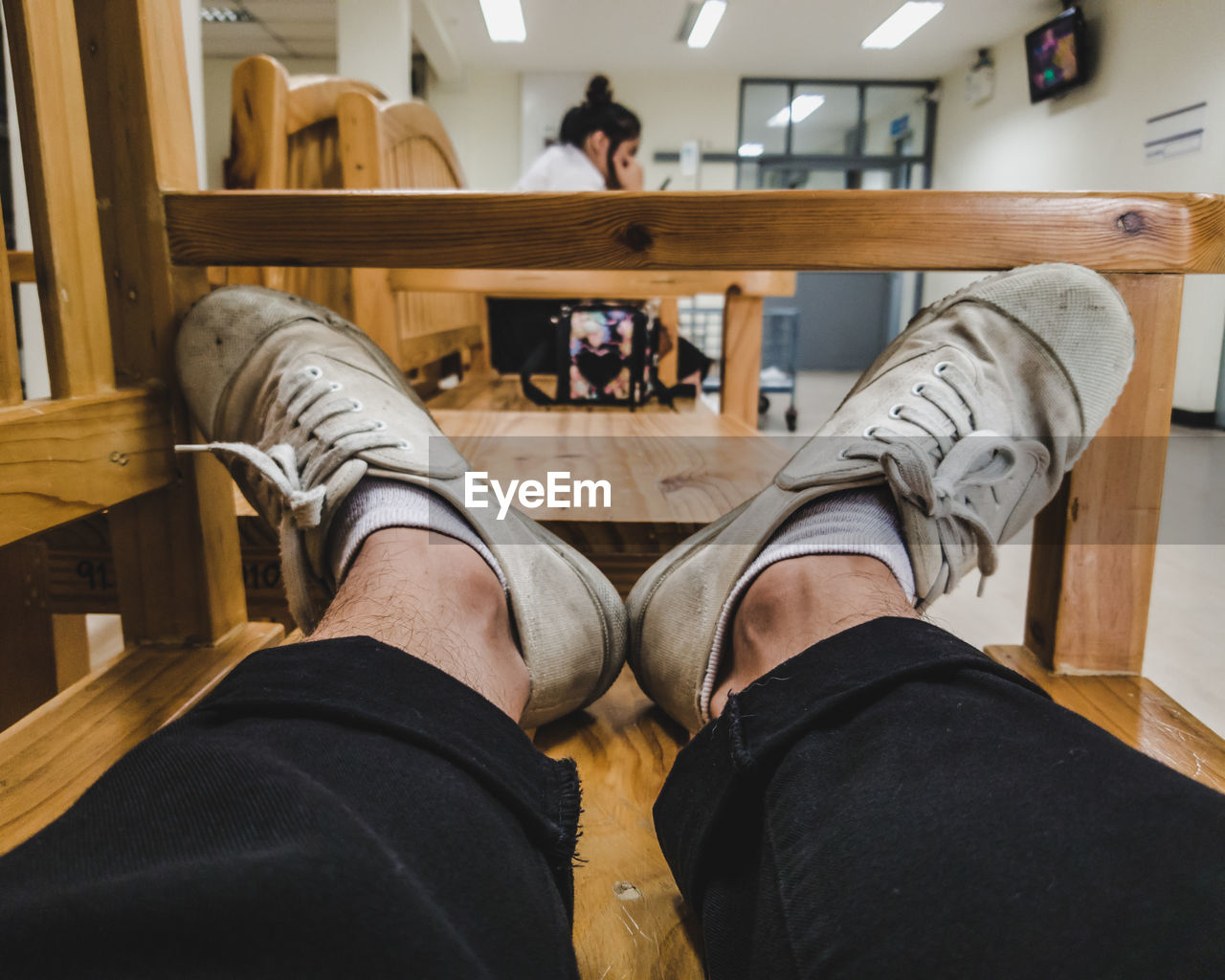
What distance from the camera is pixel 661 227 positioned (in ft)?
1.78

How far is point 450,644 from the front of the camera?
40 cm

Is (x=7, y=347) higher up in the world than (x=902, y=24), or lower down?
lower down

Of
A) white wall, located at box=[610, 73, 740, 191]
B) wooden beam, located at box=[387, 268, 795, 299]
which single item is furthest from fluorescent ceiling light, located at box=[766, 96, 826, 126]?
wooden beam, located at box=[387, 268, 795, 299]

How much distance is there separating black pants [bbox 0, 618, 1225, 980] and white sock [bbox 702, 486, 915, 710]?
5.8 inches

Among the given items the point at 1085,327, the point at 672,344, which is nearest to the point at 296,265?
the point at 1085,327

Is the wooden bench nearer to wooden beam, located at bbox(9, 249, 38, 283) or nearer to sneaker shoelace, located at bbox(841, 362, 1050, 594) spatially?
sneaker shoelace, located at bbox(841, 362, 1050, 594)

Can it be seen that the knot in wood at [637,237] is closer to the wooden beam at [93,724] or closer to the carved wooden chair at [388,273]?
the wooden beam at [93,724]

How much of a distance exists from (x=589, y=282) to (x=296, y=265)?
1019 millimetres

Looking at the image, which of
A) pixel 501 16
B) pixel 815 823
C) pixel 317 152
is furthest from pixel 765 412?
pixel 815 823

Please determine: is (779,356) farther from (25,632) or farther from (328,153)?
(25,632)

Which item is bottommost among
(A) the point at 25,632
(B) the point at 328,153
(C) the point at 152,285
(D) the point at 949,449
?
(A) the point at 25,632

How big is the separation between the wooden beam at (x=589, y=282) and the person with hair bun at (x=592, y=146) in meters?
1.22

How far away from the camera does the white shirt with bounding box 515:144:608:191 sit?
2.66 metres

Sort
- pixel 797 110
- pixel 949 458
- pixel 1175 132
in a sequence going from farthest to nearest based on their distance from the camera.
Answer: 1. pixel 797 110
2. pixel 1175 132
3. pixel 949 458
